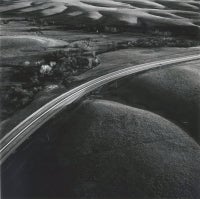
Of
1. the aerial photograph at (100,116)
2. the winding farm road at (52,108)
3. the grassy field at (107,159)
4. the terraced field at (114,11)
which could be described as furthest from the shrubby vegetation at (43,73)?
the terraced field at (114,11)

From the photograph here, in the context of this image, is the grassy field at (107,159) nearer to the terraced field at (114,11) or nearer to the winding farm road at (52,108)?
the winding farm road at (52,108)

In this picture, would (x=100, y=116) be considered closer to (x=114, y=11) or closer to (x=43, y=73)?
(x=43, y=73)

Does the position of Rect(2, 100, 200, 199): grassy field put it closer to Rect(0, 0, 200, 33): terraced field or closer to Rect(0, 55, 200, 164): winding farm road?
Rect(0, 55, 200, 164): winding farm road

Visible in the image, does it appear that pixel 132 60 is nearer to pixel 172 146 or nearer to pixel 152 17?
pixel 172 146

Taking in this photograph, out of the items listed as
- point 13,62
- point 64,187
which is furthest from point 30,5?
point 64,187

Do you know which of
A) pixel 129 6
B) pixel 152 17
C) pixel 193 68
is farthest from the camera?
pixel 129 6

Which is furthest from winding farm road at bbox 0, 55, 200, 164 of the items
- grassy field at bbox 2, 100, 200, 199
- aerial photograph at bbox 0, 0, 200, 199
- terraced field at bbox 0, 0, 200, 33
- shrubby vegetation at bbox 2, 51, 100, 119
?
terraced field at bbox 0, 0, 200, 33
